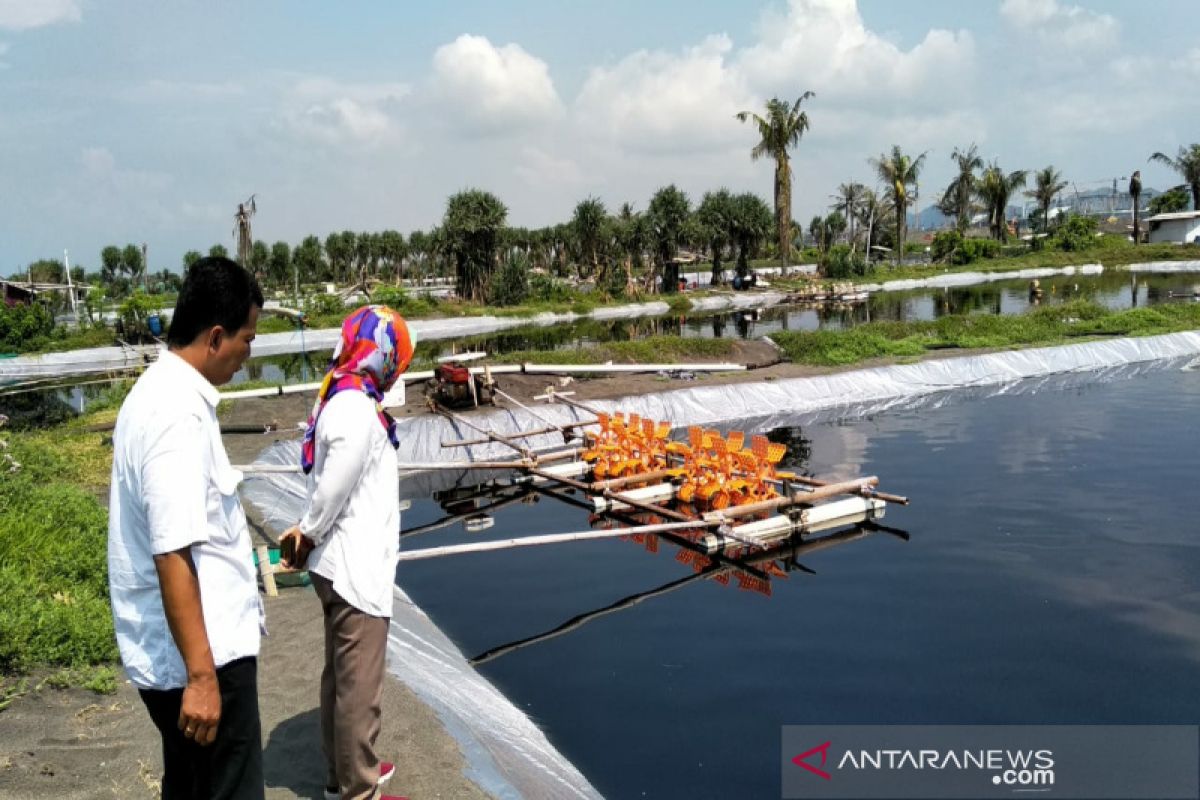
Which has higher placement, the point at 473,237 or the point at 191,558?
the point at 473,237

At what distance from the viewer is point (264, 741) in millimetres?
3709

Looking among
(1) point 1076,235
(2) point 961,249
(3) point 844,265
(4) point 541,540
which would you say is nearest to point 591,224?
(3) point 844,265

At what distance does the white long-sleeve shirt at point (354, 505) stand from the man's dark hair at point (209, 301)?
60 centimetres

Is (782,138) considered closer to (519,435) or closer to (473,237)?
(473,237)

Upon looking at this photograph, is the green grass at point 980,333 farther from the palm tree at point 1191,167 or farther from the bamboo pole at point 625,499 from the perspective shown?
the palm tree at point 1191,167

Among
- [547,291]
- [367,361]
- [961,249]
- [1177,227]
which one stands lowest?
[367,361]

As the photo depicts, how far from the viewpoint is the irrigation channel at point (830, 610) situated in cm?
472

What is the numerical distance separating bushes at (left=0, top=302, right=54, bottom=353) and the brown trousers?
2750 centimetres

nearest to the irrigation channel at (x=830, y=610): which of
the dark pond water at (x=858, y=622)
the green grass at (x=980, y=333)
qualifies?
the dark pond water at (x=858, y=622)

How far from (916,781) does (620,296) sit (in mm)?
35340

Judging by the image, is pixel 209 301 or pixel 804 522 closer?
pixel 209 301

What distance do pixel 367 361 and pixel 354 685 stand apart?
3.65 feet

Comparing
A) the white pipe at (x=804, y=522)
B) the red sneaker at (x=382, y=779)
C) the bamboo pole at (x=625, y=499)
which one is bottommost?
the white pipe at (x=804, y=522)

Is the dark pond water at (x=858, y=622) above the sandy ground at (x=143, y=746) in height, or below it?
below
